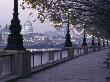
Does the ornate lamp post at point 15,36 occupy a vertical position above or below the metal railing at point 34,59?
above

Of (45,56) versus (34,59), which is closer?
(34,59)

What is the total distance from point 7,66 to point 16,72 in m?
1.02

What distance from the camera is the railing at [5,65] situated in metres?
19.0

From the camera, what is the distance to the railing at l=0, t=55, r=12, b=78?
19.0m

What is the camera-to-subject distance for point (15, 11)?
21641 millimetres

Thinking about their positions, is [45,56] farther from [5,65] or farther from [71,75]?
[5,65]

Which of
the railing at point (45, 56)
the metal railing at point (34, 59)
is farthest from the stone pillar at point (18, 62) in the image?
the railing at point (45, 56)

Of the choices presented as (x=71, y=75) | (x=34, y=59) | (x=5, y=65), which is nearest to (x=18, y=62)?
(x=5, y=65)

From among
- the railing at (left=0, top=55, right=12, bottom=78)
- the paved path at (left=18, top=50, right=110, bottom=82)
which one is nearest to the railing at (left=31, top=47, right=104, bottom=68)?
the paved path at (left=18, top=50, right=110, bottom=82)

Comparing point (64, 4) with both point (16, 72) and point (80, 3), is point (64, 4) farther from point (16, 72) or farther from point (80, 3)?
point (16, 72)

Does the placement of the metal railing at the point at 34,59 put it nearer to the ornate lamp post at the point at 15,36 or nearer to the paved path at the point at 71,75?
the ornate lamp post at the point at 15,36

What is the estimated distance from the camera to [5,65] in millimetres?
19703

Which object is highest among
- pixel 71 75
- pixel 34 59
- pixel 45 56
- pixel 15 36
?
pixel 15 36

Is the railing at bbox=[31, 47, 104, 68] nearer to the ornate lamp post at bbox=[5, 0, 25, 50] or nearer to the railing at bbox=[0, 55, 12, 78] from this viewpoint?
the ornate lamp post at bbox=[5, 0, 25, 50]
